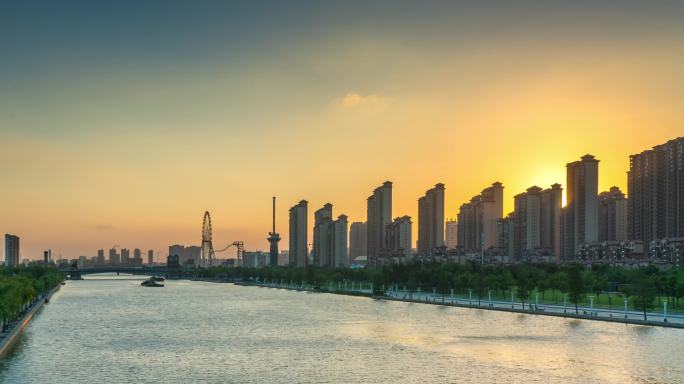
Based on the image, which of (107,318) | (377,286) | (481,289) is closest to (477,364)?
(107,318)

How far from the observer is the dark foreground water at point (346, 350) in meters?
48.4

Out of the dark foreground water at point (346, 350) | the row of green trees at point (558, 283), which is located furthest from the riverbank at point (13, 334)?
the row of green trees at point (558, 283)

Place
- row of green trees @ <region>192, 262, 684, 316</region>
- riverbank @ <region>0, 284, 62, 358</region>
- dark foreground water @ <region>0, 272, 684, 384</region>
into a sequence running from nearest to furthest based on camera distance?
dark foreground water @ <region>0, 272, 684, 384</region>
riverbank @ <region>0, 284, 62, 358</region>
row of green trees @ <region>192, 262, 684, 316</region>

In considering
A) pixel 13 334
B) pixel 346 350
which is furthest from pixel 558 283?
pixel 13 334

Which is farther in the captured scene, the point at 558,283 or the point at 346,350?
the point at 558,283

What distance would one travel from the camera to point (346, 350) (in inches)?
2454

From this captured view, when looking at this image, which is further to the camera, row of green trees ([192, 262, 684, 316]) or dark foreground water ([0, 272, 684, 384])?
row of green trees ([192, 262, 684, 316])

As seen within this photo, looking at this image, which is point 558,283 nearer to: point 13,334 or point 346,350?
point 346,350

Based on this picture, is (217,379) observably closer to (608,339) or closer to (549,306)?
(608,339)

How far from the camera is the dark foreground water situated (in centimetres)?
4838

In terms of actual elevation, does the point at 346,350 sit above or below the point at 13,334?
below

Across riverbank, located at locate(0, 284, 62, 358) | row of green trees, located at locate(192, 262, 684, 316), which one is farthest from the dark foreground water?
row of green trees, located at locate(192, 262, 684, 316)

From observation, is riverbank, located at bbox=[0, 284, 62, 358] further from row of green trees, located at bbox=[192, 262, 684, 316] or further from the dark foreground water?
row of green trees, located at bbox=[192, 262, 684, 316]

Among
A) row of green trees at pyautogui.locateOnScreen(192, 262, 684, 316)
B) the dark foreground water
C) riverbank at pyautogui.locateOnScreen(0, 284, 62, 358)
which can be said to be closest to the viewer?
the dark foreground water
